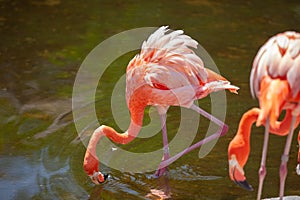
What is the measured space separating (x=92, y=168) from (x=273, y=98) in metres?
1.35

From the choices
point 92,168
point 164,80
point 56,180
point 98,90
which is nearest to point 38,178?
point 56,180

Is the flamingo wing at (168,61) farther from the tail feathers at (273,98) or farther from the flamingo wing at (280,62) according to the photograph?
the tail feathers at (273,98)

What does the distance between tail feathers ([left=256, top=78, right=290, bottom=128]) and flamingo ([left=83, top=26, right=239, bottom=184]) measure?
39.2 inches

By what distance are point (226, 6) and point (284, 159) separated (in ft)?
13.8

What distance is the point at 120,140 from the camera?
4.42 metres

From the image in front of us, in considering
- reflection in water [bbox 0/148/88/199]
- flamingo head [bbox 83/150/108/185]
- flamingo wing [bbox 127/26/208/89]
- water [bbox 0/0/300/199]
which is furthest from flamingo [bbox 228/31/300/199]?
reflection in water [bbox 0/148/88/199]

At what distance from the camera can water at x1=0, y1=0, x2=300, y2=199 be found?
4.32 m

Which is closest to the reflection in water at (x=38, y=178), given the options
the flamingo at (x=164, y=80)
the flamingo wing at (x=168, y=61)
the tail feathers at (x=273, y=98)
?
the flamingo at (x=164, y=80)

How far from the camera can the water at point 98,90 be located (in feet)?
14.2

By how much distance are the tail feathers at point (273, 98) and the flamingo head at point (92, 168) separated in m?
1.21

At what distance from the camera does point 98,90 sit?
570 cm

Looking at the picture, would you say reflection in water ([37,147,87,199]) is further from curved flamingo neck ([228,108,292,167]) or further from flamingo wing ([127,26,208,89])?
curved flamingo neck ([228,108,292,167])

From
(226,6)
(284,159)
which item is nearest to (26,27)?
(226,6)

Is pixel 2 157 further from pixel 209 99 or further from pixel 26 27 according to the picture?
pixel 26 27
